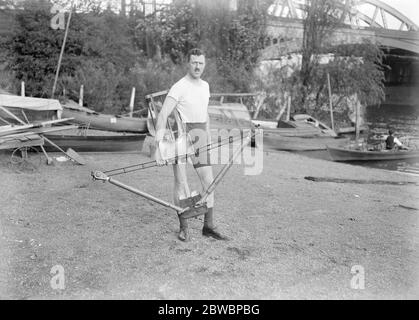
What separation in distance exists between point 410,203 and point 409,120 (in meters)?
32.9

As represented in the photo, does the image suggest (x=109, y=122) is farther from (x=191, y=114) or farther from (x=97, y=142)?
(x=191, y=114)

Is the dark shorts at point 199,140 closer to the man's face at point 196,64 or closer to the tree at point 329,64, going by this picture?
the man's face at point 196,64

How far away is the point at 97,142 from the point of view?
13445 millimetres

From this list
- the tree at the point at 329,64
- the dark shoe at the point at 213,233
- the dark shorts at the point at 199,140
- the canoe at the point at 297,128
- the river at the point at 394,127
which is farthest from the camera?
the tree at the point at 329,64

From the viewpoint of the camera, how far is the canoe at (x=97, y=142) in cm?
1291

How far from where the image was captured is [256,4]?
31.4m

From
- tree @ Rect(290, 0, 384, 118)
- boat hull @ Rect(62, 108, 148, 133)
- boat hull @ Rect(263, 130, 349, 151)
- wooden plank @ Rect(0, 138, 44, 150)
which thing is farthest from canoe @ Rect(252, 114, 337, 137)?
wooden plank @ Rect(0, 138, 44, 150)

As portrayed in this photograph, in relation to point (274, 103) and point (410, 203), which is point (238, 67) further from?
point (410, 203)

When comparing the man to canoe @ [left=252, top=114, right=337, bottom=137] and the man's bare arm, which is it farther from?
canoe @ [left=252, top=114, right=337, bottom=137]

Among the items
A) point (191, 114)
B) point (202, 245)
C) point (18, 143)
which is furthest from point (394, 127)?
point (191, 114)

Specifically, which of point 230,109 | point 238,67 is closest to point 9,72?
point 230,109

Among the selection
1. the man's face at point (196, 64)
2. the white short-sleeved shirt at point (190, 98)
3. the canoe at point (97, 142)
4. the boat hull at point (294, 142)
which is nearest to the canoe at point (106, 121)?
the canoe at point (97, 142)

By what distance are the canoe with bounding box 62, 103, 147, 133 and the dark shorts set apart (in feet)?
34.5

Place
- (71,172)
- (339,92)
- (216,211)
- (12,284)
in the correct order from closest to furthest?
(12,284), (216,211), (71,172), (339,92)
